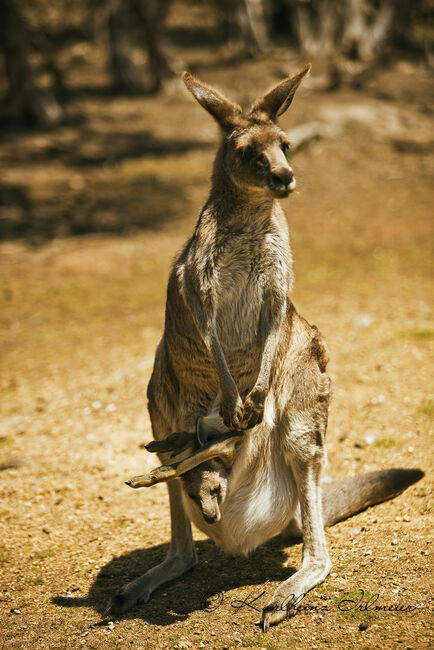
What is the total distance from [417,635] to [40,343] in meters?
4.98

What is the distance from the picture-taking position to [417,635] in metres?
2.87

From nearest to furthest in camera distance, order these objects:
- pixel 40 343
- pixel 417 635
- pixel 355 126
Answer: pixel 417 635
pixel 40 343
pixel 355 126

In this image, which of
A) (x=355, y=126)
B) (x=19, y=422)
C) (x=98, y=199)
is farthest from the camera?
(x=355, y=126)

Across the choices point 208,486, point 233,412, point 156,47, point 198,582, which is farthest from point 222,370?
point 156,47

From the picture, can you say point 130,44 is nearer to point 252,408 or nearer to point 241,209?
point 241,209

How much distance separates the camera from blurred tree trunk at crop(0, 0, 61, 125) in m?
12.9

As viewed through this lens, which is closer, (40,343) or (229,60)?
(40,343)

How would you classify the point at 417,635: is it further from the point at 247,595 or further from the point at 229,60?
the point at 229,60

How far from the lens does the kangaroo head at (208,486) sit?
3.27 m

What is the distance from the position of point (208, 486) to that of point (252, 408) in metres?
0.39

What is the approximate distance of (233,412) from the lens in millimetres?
3264

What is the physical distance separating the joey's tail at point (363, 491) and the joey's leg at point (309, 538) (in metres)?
0.36

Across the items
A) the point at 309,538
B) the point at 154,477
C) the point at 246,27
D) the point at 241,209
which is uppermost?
the point at 246,27

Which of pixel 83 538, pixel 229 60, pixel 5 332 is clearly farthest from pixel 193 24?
pixel 83 538
